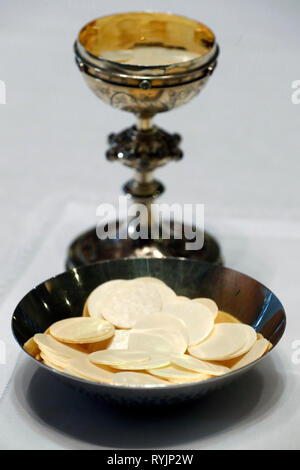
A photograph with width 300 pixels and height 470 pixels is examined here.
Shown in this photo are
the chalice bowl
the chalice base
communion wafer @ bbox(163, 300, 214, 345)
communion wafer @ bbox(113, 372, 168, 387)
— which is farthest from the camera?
the chalice base

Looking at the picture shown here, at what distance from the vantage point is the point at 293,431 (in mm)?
1007

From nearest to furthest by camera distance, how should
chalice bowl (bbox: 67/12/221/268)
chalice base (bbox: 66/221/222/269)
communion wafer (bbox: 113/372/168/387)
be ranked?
communion wafer (bbox: 113/372/168/387) < chalice bowl (bbox: 67/12/221/268) < chalice base (bbox: 66/221/222/269)

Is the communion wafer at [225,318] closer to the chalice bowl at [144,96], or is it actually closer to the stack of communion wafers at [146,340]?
the stack of communion wafers at [146,340]

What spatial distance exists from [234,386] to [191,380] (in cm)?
11

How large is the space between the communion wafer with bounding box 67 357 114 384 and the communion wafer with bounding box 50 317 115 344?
1.9 inches

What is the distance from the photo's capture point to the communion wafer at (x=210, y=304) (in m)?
1.10

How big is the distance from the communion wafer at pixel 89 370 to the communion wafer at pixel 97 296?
12cm

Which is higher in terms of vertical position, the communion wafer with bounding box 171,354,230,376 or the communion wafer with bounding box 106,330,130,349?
the communion wafer with bounding box 171,354,230,376

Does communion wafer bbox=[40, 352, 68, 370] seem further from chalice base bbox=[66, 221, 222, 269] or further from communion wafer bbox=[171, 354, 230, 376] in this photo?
chalice base bbox=[66, 221, 222, 269]

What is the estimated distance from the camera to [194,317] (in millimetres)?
1077

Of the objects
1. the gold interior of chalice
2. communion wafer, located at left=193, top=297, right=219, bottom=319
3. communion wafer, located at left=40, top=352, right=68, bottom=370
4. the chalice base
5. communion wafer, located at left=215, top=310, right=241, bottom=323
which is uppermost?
the gold interior of chalice

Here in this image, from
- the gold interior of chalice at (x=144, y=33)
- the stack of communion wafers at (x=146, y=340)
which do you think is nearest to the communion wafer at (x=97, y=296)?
the stack of communion wafers at (x=146, y=340)

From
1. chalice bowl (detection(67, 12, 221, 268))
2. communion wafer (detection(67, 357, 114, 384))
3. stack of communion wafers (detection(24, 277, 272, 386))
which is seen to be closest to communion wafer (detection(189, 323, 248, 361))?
stack of communion wafers (detection(24, 277, 272, 386))

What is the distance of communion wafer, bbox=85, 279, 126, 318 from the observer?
1.10 m
